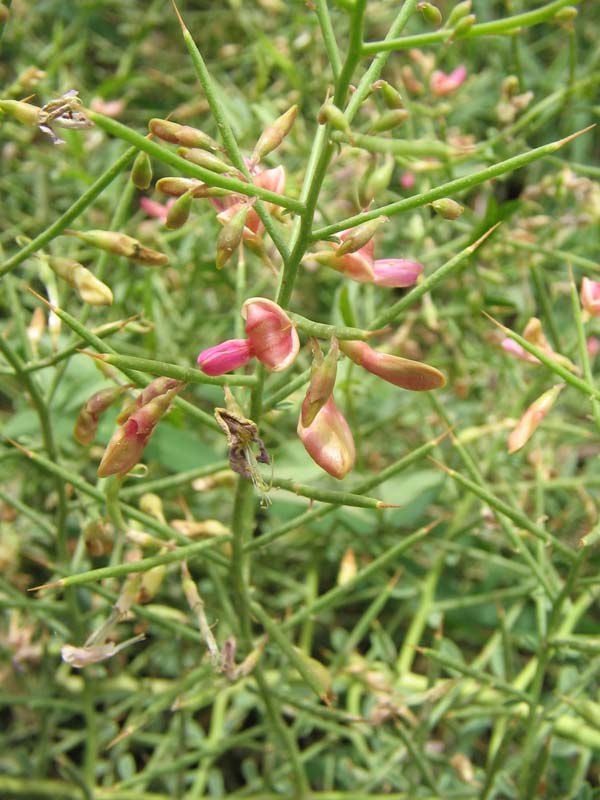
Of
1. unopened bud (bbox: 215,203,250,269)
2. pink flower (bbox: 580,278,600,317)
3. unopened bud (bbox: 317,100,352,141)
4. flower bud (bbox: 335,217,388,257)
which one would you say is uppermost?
unopened bud (bbox: 317,100,352,141)

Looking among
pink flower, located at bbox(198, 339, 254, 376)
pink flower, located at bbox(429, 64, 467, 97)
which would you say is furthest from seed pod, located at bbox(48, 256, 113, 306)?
pink flower, located at bbox(429, 64, 467, 97)

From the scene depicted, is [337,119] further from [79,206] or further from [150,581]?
[150,581]

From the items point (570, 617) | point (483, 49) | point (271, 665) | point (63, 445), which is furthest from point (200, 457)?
point (483, 49)

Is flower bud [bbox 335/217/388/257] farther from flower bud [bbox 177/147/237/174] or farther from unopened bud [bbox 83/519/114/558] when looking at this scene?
unopened bud [bbox 83/519/114/558]

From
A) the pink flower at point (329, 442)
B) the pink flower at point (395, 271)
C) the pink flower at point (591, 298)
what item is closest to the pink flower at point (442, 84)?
the pink flower at point (591, 298)

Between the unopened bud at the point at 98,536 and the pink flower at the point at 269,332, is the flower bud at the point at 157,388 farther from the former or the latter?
the unopened bud at the point at 98,536
